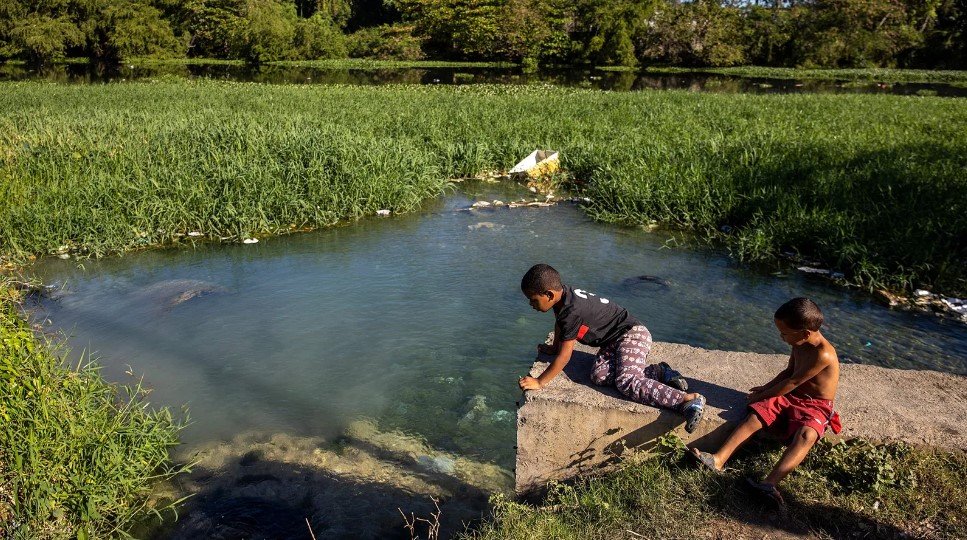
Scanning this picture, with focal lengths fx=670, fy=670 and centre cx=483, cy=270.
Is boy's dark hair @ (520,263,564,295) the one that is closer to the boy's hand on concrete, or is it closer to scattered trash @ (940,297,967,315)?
the boy's hand on concrete

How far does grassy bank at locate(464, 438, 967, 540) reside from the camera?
9.59 ft

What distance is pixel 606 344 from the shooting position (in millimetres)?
3711

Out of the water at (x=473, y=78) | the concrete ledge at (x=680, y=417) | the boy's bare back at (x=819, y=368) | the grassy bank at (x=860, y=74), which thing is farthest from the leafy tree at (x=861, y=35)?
the boy's bare back at (x=819, y=368)

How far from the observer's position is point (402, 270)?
7289 mm

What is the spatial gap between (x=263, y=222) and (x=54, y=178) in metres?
2.71

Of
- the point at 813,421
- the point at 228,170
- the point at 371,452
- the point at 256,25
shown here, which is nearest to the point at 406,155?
the point at 228,170

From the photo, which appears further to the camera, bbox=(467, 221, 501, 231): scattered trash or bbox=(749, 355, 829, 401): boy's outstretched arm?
bbox=(467, 221, 501, 231): scattered trash

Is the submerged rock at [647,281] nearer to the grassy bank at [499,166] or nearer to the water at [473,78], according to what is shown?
the grassy bank at [499,166]

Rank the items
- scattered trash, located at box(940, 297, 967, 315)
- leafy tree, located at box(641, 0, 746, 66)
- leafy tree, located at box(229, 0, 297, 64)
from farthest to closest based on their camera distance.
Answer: leafy tree, located at box(641, 0, 746, 66) < leafy tree, located at box(229, 0, 297, 64) < scattered trash, located at box(940, 297, 967, 315)

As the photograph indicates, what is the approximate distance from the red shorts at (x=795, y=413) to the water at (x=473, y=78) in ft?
86.6

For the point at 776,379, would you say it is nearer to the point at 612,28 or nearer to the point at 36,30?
the point at 36,30

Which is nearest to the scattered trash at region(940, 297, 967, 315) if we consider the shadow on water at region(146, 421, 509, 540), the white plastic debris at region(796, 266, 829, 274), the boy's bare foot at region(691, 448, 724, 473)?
the white plastic debris at region(796, 266, 829, 274)

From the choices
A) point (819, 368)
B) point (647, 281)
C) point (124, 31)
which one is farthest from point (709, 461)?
point (124, 31)

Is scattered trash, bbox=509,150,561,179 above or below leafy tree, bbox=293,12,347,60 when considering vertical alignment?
below
